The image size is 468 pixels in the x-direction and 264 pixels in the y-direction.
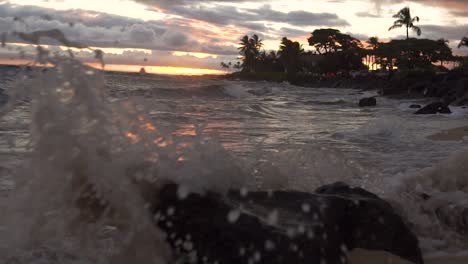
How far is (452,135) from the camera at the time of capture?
336 inches

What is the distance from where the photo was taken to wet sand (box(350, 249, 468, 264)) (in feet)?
9.22

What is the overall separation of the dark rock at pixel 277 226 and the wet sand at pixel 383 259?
42mm

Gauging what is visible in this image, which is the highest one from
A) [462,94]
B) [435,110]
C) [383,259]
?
[462,94]

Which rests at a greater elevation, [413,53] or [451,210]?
[413,53]

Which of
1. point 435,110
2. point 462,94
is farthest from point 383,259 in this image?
point 462,94

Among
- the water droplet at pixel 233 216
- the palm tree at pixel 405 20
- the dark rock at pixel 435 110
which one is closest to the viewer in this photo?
the water droplet at pixel 233 216

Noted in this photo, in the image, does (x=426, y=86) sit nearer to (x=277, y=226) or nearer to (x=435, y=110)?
(x=435, y=110)

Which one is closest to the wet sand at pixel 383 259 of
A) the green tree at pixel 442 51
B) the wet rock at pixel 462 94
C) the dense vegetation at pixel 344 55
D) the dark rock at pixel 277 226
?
the dark rock at pixel 277 226

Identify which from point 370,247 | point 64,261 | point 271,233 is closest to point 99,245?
A: point 64,261

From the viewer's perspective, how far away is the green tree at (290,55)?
8129 centimetres

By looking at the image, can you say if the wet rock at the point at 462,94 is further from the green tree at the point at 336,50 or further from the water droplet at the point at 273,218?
the green tree at the point at 336,50

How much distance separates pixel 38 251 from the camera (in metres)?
2.82

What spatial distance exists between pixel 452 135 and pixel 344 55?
62306 millimetres

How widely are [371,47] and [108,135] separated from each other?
284 ft
